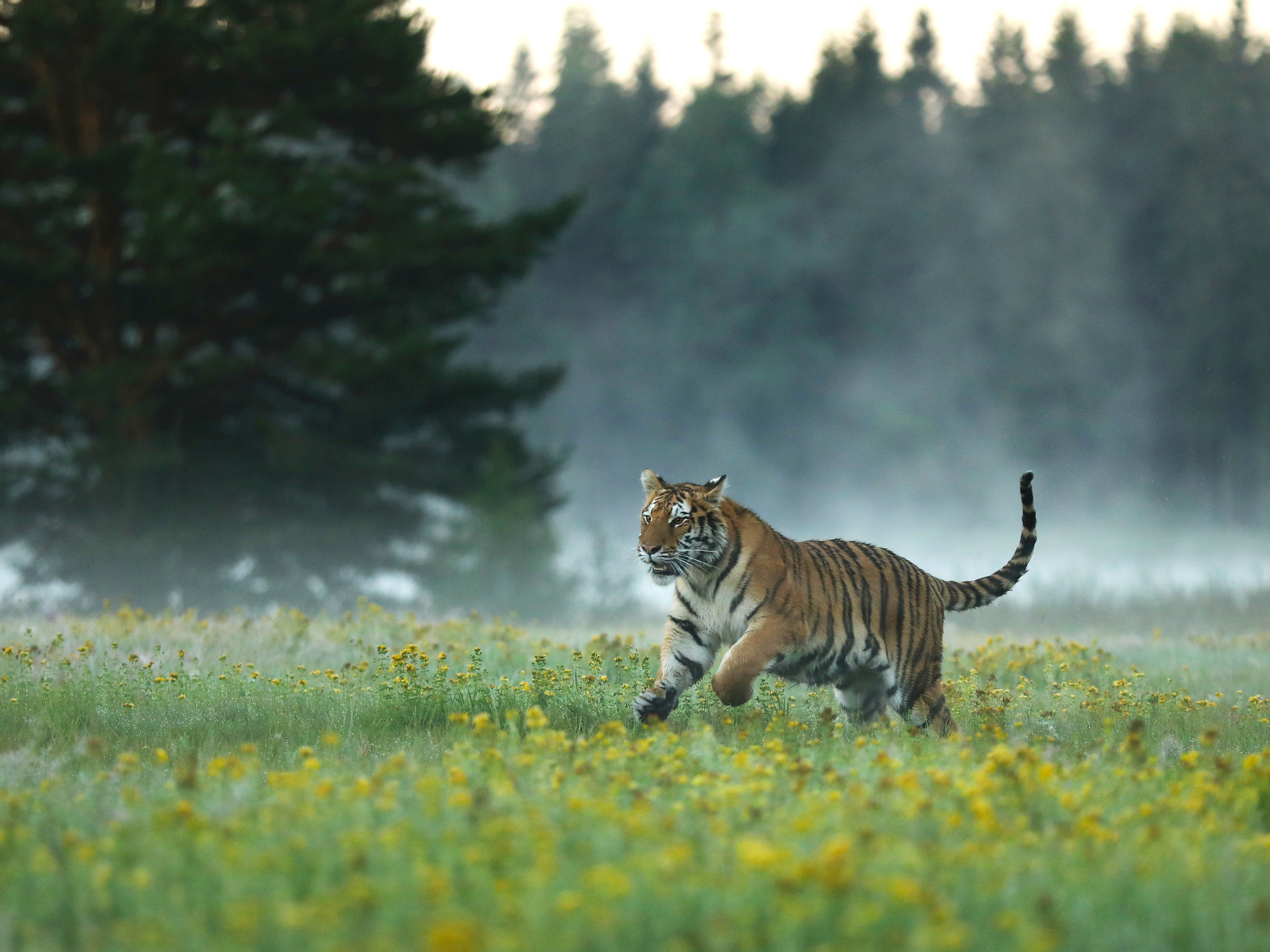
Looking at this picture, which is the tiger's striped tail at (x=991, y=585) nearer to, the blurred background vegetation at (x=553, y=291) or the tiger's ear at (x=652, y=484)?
the tiger's ear at (x=652, y=484)

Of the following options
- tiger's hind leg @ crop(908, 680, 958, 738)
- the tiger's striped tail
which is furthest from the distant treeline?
tiger's hind leg @ crop(908, 680, 958, 738)

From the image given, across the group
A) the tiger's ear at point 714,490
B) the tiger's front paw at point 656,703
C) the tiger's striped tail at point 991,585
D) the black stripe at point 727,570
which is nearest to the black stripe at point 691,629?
the black stripe at point 727,570

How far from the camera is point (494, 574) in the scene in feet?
72.9

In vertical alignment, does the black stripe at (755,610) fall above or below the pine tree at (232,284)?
below

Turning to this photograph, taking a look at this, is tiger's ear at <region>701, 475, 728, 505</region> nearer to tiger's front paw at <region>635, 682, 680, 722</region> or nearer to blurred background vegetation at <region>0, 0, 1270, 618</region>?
tiger's front paw at <region>635, 682, 680, 722</region>

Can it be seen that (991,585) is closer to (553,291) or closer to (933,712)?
(933,712)

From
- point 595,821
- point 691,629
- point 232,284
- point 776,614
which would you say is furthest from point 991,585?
point 232,284

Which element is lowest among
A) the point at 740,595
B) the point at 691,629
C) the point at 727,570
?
the point at 691,629

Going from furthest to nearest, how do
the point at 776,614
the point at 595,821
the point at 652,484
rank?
the point at 652,484 < the point at 776,614 < the point at 595,821

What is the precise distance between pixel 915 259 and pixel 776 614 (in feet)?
150

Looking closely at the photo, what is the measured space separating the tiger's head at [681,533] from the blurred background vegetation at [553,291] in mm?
11449

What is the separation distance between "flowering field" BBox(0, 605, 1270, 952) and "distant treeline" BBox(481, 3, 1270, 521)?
39553 millimetres

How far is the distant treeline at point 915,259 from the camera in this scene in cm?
4569

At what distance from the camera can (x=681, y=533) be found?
721 centimetres
